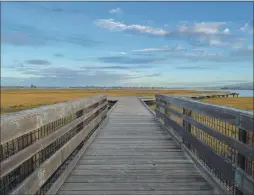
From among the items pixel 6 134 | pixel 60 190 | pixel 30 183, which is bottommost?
pixel 60 190

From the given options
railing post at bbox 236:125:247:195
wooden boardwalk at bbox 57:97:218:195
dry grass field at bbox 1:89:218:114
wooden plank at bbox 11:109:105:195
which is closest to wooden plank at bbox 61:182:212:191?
wooden boardwalk at bbox 57:97:218:195

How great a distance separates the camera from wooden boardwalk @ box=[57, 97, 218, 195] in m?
4.09

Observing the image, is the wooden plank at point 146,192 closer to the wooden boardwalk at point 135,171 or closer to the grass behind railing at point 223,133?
the wooden boardwalk at point 135,171

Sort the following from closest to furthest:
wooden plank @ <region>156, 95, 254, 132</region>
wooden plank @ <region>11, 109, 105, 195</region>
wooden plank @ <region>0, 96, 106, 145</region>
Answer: wooden plank @ <region>0, 96, 106, 145</region> < wooden plank @ <region>11, 109, 105, 195</region> < wooden plank @ <region>156, 95, 254, 132</region>

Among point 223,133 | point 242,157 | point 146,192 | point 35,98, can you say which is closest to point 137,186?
point 146,192

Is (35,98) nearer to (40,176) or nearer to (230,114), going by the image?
(40,176)

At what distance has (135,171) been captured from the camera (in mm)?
4949

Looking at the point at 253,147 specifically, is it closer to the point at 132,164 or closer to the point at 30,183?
the point at 30,183

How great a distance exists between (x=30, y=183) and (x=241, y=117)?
2210 mm

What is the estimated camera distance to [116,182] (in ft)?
14.4

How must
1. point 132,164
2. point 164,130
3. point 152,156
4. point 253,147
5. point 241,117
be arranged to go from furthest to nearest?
point 164,130, point 152,156, point 132,164, point 241,117, point 253,147

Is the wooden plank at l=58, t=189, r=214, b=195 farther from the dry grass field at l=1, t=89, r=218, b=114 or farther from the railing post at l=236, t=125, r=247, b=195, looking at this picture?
the dry grass field at l=1, t=89, r=218, b=114

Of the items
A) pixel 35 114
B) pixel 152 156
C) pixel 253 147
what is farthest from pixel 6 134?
A: pixel 152 156

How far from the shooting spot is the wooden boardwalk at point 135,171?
409 centimetres
